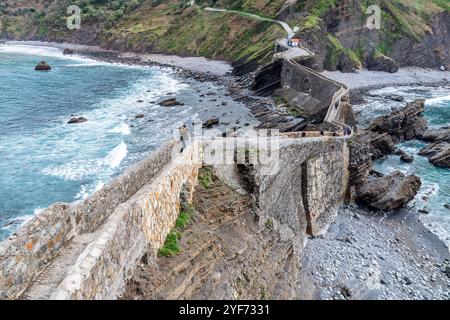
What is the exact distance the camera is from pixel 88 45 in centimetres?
13225

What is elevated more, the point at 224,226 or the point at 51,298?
the point at 51,298

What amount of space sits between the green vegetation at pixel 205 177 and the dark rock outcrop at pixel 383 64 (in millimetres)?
79940

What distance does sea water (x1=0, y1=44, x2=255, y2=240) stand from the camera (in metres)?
33.3

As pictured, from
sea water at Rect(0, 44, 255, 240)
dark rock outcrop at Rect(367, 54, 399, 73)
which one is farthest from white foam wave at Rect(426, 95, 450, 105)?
sea water at Rect(0, 44, 255, 240)

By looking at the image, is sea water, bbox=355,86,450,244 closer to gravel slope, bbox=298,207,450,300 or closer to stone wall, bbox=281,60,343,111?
gravel slope, bbox=298,207,450,300

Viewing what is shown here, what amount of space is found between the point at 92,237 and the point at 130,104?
174ft

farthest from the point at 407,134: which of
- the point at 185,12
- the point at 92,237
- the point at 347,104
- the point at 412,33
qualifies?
the point at 185,12

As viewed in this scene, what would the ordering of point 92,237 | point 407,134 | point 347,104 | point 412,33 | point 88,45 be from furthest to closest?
point 88,45
point 412,33
point 407,134
point 347,104
point 92,237

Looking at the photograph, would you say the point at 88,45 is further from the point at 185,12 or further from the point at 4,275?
the point at 4,275

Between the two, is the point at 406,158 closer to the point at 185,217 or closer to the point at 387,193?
the point at 387,193

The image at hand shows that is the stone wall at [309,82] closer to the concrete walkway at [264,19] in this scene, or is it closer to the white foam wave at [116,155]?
the concrete walkway at [264,19]

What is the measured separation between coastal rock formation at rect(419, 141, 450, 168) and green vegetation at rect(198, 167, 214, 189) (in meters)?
31.4

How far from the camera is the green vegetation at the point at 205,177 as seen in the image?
18163 mm

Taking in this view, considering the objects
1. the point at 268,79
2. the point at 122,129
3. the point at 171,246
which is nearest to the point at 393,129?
the point at 268,79
